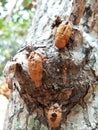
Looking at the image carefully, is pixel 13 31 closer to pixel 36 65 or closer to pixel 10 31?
pixel 10 31

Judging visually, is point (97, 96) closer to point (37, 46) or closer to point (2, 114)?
point (37, 46)

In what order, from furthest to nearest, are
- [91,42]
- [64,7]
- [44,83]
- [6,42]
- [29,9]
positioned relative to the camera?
1. [6,42]
2. [29,9]
3. [64,7]
4. [91,42]
5. [44,83]

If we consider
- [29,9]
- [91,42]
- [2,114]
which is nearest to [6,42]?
[29,9]

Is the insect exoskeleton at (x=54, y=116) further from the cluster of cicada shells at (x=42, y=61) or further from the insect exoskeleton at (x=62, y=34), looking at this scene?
Result: the insect exoskeleton at (x=62, y=34)

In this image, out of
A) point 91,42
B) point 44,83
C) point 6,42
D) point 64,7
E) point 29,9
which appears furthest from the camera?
point 6,42

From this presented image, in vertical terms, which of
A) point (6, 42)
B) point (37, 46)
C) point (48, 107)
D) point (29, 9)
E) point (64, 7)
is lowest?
point (48, 107)

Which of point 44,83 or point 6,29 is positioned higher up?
point 6,29

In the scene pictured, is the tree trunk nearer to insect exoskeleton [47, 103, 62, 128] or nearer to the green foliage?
insect exoskeleton [47, 103, 62, 128]
